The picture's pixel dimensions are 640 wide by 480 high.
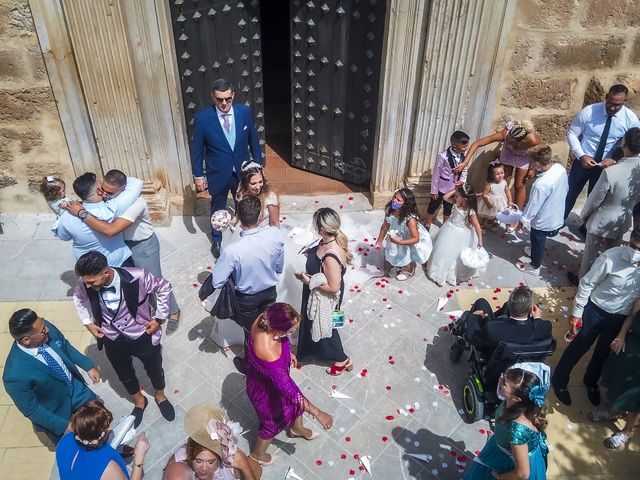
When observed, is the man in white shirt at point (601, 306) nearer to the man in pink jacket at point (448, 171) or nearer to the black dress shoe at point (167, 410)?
the man in pink jacket at point (448, 171)

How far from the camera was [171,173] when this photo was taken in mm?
7215

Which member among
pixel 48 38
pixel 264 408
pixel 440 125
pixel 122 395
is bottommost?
pixel 122 395

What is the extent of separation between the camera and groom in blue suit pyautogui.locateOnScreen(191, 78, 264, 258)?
6.10 m

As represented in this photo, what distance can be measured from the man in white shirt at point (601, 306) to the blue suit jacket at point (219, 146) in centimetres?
354

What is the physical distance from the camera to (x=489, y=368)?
4.70 metres

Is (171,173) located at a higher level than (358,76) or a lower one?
lower

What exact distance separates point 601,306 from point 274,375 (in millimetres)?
2807

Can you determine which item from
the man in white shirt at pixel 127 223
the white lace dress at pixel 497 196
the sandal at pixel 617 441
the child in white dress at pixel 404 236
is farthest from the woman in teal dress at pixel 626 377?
the man in white shirt at pixel 127 223

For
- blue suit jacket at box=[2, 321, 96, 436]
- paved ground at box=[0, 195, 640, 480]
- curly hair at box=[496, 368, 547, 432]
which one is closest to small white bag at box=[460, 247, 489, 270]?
paved ground at box=[0, 195, 640, 480]

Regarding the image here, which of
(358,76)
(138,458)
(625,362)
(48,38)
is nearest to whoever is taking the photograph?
(138,458)

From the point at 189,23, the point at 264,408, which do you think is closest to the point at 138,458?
the point at 264,408

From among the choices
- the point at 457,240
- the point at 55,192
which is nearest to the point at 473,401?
the point at 457,240

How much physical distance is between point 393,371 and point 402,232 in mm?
1511

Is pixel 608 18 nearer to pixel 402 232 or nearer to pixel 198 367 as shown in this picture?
pixel 402 232
